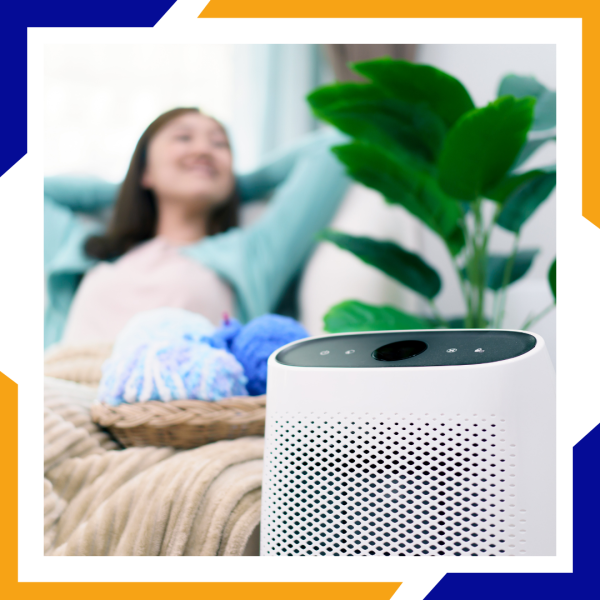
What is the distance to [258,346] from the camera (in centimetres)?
62

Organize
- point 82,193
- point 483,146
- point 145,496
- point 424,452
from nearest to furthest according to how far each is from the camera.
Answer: point 424,452 → point 145,496 → point 483,146 → point 82,193

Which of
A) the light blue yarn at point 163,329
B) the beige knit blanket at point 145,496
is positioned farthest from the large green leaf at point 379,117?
the beige knit blanket at point 145,496

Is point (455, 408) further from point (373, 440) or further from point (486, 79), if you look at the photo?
point (486, 79)

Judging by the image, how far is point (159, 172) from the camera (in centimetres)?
136

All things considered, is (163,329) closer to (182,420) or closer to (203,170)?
(182,420)

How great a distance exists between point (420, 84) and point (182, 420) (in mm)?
506

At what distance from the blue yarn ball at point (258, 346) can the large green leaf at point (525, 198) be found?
0.40m

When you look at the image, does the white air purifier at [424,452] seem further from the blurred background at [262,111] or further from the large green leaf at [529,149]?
the blurred background at [262,111]

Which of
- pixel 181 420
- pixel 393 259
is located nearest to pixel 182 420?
pixel 181 420

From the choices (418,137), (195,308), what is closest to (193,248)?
(195,308)

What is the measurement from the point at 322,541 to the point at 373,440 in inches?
3.7

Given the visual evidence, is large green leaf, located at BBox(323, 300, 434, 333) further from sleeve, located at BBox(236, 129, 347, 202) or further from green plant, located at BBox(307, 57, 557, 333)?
sleeve, located at BBox(236, 129, 347, 202)

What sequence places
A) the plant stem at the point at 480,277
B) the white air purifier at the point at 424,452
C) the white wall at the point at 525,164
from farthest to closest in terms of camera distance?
the white wall at the point at 525,164, the plant stem at the point at 480,277, the white air purifier at the point at 424,452

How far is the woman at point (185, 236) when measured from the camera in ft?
4.19
